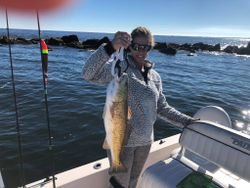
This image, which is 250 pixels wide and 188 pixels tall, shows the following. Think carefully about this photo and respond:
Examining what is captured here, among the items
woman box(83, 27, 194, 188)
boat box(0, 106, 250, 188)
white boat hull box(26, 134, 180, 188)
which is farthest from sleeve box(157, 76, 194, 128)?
white boat hull box(26, 134, 180, 188)

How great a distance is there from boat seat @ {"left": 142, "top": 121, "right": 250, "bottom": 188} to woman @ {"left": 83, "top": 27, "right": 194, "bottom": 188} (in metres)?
0.34

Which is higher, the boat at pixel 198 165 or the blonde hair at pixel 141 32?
the blonde hair at pixel 141 32

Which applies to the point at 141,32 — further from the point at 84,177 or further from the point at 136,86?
the point at 84,177

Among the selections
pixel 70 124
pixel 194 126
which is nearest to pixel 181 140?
pixel 194 126

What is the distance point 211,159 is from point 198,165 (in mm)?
479

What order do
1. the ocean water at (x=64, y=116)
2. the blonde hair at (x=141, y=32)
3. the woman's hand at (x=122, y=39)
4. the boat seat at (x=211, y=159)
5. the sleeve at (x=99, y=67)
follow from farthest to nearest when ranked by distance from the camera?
the ocean water at (x=64, y=116) < the boat seat at (x=211, y=159) < the blonde hair at (x=141, y=32) < the sleeve at (x=99, y=67) < the woman's hand at (x=122, y=39)

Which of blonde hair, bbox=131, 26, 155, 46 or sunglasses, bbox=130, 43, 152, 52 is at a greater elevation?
blonde hair, bbox=131, 26, 155, 46

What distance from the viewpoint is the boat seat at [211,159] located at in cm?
316

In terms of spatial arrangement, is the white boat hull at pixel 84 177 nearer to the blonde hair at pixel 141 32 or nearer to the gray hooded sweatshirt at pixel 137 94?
the gray hooded sweatshirt at pixel 137 94

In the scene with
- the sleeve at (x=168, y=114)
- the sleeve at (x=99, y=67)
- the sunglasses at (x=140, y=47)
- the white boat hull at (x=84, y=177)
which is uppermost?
the sunglasses at (x=140, y=47)

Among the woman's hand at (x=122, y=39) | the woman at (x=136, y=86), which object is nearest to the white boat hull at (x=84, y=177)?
the woman at (x=136, y=86)

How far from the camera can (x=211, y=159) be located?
136 inches

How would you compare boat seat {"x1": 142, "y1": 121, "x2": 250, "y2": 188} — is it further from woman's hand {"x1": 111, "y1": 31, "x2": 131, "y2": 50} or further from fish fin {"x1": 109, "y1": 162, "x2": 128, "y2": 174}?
woman's hand {"x1": 111, "y1": 31, "x2": 131, "y2": 50}

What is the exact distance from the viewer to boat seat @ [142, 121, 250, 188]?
316cm
